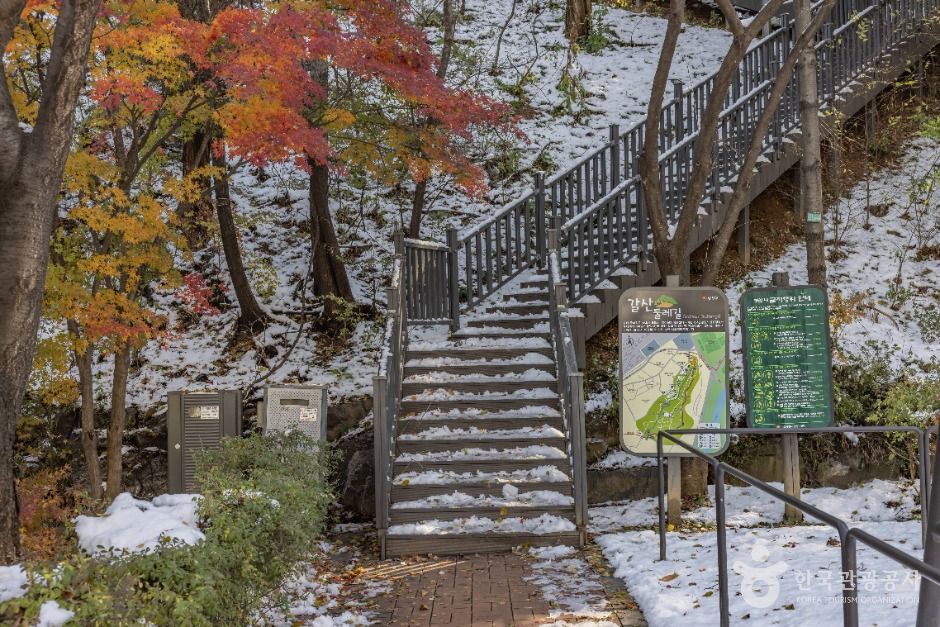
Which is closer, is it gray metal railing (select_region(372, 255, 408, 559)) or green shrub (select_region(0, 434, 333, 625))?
green shrub (select_region(0, 434, 333, 625))

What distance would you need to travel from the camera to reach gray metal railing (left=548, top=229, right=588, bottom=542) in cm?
765

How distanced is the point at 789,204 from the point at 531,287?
5.82 meters

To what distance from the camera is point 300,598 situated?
612cm

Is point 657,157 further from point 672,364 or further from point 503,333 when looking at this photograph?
point 503,333

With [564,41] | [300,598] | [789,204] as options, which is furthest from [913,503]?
[564,41]

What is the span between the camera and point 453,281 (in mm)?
10242

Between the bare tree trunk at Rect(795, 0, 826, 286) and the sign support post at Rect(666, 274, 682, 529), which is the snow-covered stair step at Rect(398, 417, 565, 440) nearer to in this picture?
the sign support post at Rect(666, 274, 682, 529)

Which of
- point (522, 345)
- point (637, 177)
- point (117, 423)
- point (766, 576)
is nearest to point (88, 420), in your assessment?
point (117, 423)

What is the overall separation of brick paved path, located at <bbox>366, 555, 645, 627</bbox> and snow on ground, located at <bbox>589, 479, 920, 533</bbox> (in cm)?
173

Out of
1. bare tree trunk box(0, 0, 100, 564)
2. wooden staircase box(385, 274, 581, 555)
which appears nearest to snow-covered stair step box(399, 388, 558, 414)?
wooden staircase box(385, 274, 581, 555)

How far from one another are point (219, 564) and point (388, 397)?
155 inches

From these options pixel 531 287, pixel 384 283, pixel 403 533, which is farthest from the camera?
pixel 384 283

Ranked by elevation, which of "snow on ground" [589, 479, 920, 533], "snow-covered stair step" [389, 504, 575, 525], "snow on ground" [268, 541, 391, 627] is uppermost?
"snow-covered stair step" [389, 504, 575, 525]

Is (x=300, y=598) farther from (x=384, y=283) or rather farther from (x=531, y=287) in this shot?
(x=384, y=283)
